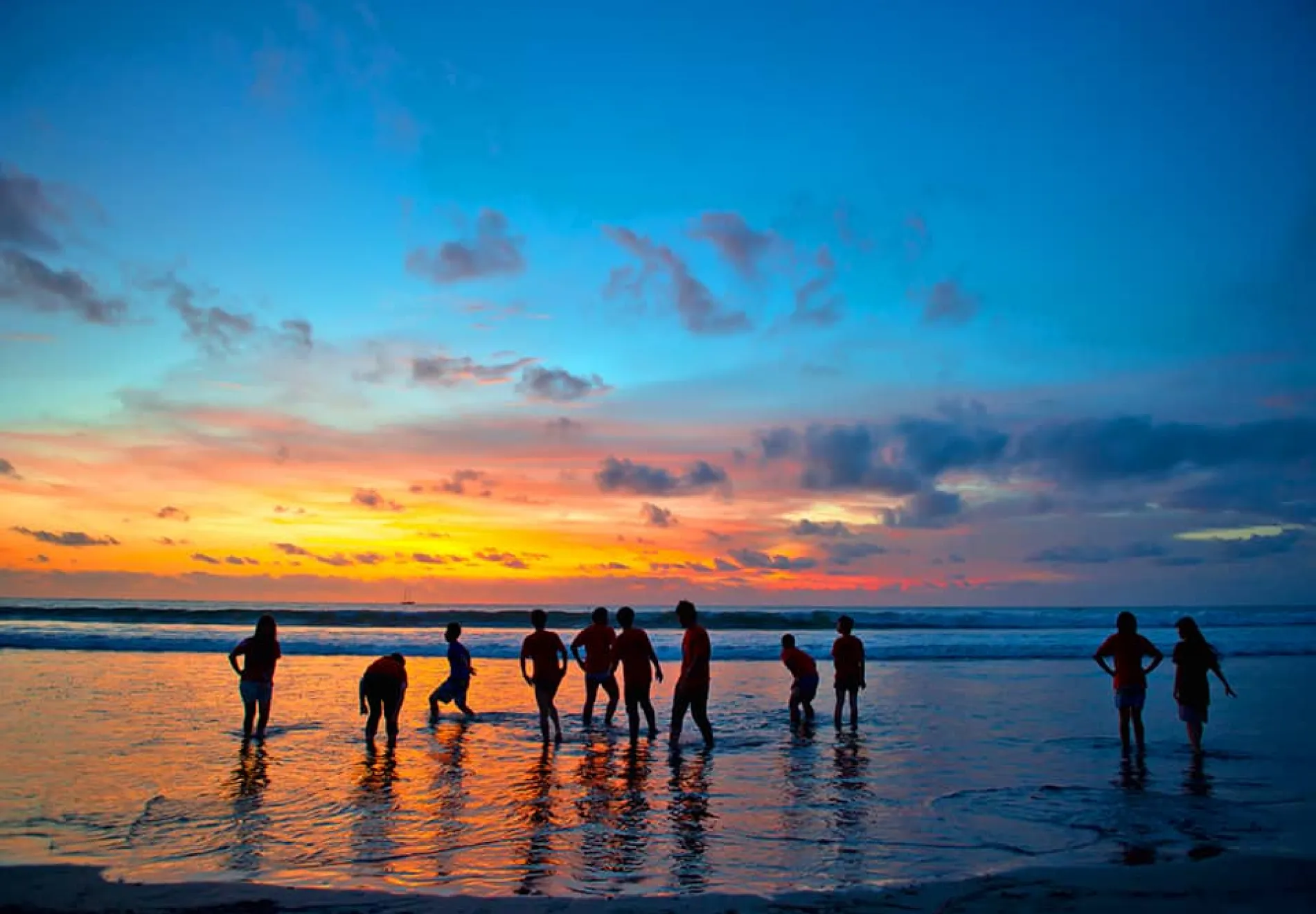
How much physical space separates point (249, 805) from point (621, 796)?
3878mm

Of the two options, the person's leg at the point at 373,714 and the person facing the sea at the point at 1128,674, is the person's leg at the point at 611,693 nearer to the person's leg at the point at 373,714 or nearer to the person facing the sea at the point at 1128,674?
the person's leg at the point at 373,714

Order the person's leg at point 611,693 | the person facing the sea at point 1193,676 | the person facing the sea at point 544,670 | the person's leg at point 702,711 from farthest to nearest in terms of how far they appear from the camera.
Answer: the person's leg at point 611,693, the person facing the sea at point 544,670, the person's leg at point 702,711, the person facing the sea at point 1193,676

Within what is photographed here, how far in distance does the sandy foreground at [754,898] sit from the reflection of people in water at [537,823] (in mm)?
565

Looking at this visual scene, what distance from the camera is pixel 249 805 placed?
29.4ft

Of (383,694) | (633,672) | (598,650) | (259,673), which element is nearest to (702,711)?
(633,672)

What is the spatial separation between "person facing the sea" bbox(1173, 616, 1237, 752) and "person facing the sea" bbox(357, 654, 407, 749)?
11.1 m

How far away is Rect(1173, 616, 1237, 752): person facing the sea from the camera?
1209 centimetres

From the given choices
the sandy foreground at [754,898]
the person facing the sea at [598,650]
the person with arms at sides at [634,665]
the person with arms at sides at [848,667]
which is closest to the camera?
the sandy foreground at [754,898]

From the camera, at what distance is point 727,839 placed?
25.7ft

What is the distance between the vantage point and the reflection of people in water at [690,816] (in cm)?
675

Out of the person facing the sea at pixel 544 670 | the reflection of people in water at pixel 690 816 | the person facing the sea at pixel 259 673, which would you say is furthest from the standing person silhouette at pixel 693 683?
the person facing the sea at pixel 259 673

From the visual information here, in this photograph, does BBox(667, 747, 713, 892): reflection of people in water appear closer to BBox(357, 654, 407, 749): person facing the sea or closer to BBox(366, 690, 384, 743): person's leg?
BBox(357, 654, 407, 749): person facing the sea

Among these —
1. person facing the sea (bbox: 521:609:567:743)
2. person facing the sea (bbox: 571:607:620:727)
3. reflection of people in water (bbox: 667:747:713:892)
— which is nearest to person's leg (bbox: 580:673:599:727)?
person facing the sea (bbox: 571:607:620:727)

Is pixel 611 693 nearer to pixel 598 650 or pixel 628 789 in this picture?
pixel 598 650
